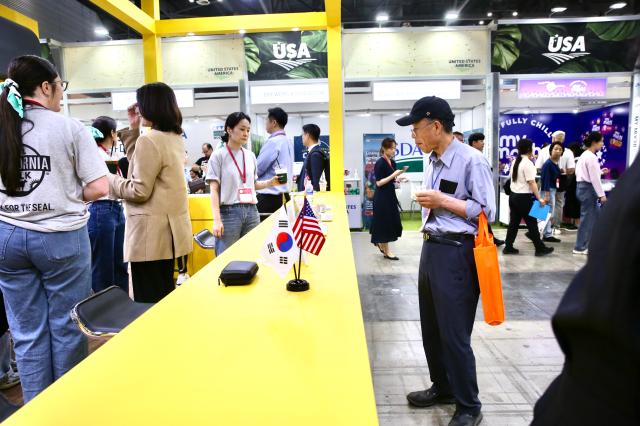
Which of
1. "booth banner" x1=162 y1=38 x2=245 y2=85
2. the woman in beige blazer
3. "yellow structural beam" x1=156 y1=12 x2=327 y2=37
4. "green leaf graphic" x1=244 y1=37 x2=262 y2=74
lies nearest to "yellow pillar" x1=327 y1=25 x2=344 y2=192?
"yellow structural beam" x1=156 y1=12 x2=327 y2=37

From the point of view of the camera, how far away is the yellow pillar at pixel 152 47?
4652 mm

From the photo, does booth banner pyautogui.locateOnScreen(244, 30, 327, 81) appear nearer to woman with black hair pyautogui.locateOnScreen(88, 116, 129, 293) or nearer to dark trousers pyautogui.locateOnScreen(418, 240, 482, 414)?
woman with black hair pyautogui.locateOnScreen(88, 116, 129, 293)

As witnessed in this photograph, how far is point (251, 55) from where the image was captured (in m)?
7.02

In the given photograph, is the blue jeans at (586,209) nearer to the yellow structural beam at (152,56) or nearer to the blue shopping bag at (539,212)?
the blue shopping bag at (539,212)

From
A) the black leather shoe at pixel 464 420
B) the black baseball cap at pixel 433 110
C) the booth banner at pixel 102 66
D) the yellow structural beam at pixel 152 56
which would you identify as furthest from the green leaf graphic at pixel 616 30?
the booth banner at pixel 102 66

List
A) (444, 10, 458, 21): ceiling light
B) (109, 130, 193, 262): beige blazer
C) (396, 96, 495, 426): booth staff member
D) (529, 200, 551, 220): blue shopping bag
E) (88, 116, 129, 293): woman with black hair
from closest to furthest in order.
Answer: (396, 96, 495, 426): booth staff member < (109, 130, 193, 262): beige blazer < (88, 116, 129, 293): woman with black hair < (529, 200, 551, 220): blue shopping bag < (444, 10, 458, 21): ceiling light

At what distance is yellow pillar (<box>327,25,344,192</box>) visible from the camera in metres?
5.01

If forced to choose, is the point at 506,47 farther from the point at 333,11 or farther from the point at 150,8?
the point at 150,8

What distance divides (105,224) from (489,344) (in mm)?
3158

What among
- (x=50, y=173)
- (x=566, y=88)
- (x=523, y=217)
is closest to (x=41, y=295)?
(x=50, y=173)

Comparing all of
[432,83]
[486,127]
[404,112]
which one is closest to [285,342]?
[432,83]

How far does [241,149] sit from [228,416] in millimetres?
2732

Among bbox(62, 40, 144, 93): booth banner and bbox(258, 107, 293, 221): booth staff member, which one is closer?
bbox(258, 107, 293, 221): booth staff member

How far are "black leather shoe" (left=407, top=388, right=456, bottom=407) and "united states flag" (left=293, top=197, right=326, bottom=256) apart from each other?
1347mm
